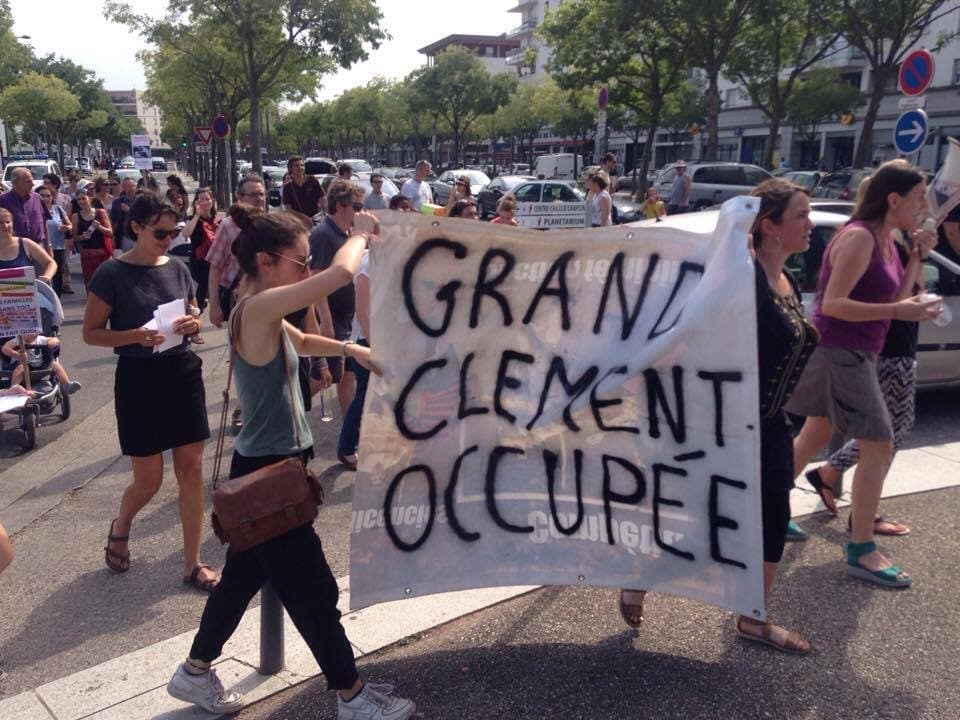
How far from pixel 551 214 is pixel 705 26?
23.6m

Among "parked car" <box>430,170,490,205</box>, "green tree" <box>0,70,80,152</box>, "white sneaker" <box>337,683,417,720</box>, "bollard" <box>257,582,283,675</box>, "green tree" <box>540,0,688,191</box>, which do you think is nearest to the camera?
"white sneaker" <box>337,683,417,720</box>

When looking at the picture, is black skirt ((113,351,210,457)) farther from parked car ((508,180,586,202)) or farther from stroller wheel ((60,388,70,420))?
parked car ((508,180,586,202))

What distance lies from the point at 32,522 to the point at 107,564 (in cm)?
102

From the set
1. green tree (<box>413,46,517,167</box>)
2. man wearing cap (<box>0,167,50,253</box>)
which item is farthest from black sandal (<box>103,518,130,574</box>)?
green tree (<box>413,46,517,167</box>)

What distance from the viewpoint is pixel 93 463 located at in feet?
19.2

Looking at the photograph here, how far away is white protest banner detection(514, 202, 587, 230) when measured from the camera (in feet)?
27.8

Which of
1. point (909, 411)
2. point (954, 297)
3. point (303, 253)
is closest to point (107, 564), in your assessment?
point (303, 253)

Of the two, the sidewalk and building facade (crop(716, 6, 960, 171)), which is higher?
building facade (crop(716, 6, 960, 171))

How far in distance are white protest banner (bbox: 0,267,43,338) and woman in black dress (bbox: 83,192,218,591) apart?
8.71 ft

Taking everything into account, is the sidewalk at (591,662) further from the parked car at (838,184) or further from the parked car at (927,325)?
the parked car at (838,184)

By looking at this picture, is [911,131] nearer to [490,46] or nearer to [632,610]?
[632,610]

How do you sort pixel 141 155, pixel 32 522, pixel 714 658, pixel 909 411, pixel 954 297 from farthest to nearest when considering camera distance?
pixel 141 155
pixel 954 297
pixel 32 522
pixel 909 411
pixel 714 658

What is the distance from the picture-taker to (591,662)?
10.8 ft

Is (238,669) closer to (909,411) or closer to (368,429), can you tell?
(368,429)
